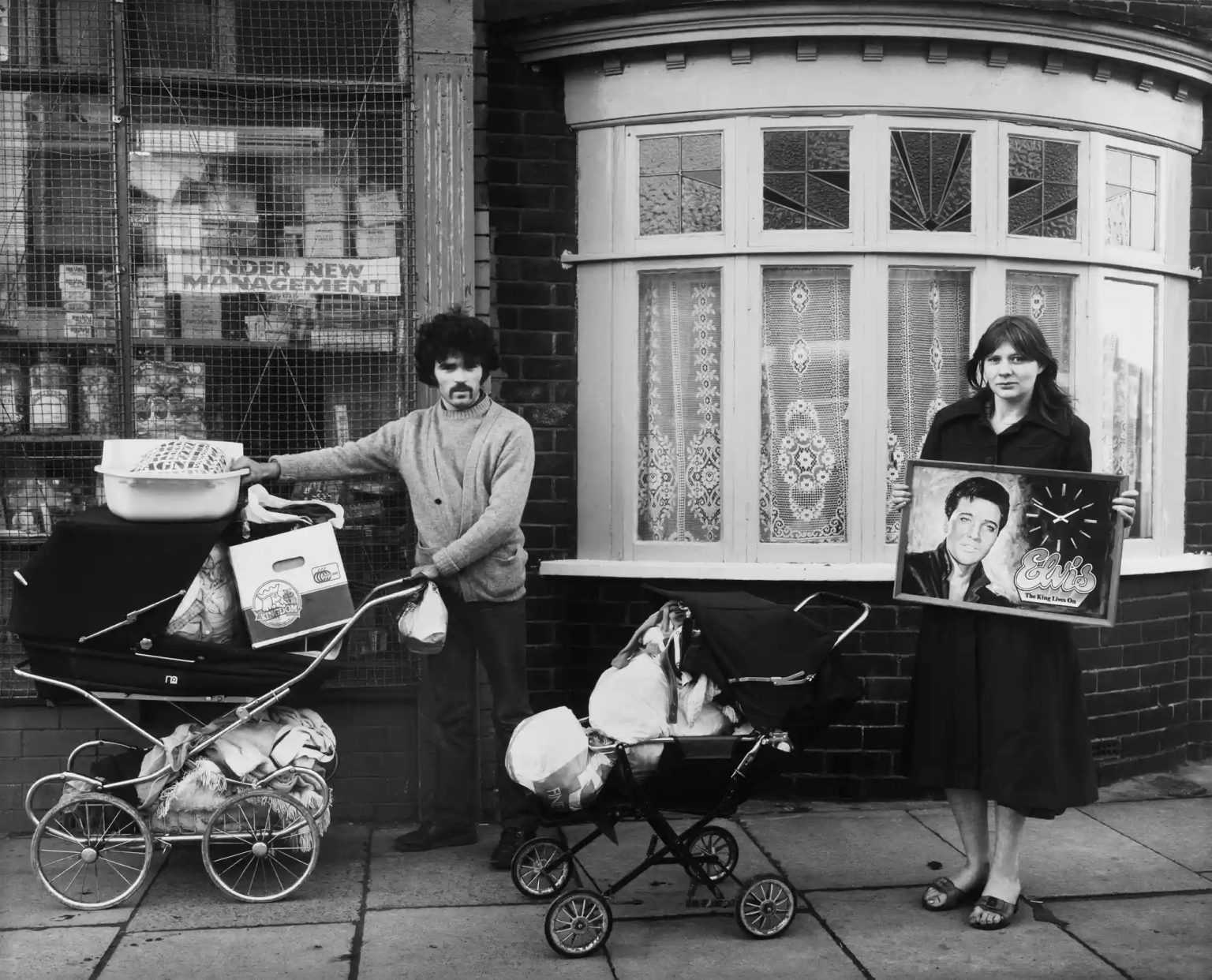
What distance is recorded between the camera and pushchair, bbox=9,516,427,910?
5070 mm

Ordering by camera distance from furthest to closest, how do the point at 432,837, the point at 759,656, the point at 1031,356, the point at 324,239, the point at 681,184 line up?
1. the point at 681,184
2. the point at 324,239
3. the point at 432,837
4. the point at 1031,356
5. the point at 759,656

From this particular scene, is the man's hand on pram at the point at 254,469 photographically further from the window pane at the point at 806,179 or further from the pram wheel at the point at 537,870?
the window pane at the point at 806,179

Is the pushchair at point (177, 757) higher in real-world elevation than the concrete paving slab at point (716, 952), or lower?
higher

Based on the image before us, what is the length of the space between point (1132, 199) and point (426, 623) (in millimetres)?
4243

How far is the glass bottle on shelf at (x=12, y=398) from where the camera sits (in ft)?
20.4

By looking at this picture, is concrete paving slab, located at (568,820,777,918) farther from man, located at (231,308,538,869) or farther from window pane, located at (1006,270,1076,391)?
window pane, located at (1006,270,1076,391)

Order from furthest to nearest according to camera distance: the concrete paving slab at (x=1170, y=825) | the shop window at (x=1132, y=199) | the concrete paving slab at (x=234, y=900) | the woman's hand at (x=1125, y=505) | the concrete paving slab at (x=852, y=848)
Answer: the shop window at (x=1132, y=199), the concrete paving slab at (x=1170, y=825), the concrete paving slab at (x=852, y=848), the concrete paving slab at (x=234, y=900), the woman's hand at (x=1125, y=505)

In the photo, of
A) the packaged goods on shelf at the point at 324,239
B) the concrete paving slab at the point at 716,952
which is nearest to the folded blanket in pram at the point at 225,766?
the concrete paving slab at the point at 716,952

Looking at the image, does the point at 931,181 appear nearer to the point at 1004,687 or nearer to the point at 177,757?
the point at 1004,687

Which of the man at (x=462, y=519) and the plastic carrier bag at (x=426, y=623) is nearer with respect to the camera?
the plastic carrier bag at (x=426, y=623)

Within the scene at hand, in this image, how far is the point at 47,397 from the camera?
6.22m

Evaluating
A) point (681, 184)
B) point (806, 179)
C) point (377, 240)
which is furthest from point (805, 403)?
point (377, 240)

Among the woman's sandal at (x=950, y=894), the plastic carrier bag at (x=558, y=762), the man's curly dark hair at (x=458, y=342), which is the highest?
the man's curly dark hair at (x=458, y=342)

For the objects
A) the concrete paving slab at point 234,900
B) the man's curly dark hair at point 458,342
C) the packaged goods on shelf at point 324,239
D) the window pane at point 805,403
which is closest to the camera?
the concrete paving slab at point 234,900
